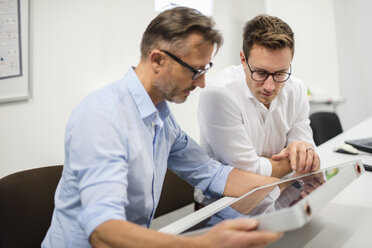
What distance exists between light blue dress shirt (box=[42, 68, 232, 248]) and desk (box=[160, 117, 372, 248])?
0.48ft

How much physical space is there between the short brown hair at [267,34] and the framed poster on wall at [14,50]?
133 centimetres

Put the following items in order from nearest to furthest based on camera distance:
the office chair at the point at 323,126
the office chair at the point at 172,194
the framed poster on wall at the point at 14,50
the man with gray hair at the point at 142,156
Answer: the man with gray hair at the point at 142,156 → the office chair at the point at 172,194 → the framed poster on wall at the point at 14,50 → the office chair at the point at 323,126

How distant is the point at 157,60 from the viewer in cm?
93

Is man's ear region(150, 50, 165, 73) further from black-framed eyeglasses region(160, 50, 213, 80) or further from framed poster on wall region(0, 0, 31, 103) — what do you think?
framed poster on wall region(0, 0, 31, 103)

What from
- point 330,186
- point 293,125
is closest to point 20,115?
point 293,125

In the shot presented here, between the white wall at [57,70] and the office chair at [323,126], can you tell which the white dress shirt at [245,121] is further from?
the white wall at [57,70]

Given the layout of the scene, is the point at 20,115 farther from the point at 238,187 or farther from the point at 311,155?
the point at 311,155

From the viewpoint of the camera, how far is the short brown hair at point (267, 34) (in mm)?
1188

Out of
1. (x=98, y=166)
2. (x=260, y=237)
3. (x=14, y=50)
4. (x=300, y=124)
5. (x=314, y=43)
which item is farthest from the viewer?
(x=314, y=43)

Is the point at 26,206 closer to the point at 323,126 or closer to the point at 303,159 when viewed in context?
the point at 303,159

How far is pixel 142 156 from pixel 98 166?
0.58ft

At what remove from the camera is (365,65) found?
392 centimetres

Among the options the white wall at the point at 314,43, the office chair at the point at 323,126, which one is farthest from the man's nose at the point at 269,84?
the white wall at the point at 314,43

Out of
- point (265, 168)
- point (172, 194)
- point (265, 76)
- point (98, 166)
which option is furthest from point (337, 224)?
point (172, 194)
